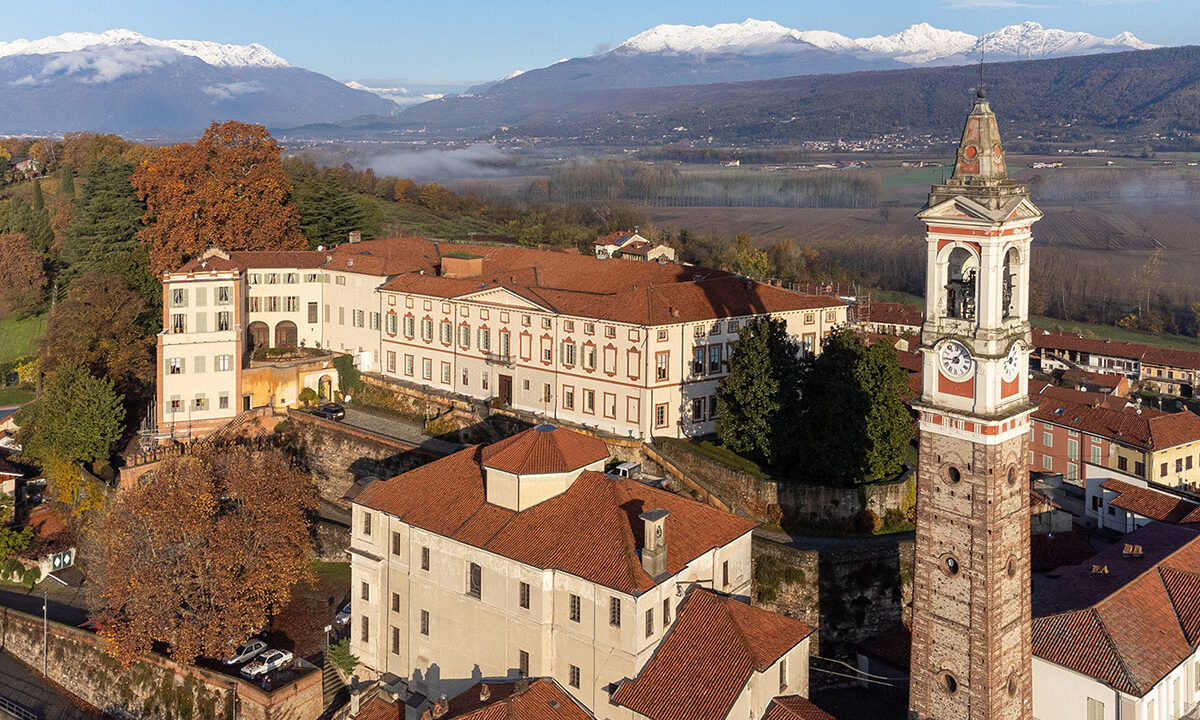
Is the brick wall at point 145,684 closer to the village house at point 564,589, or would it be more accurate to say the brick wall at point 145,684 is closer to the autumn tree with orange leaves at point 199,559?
the autumn tree with orange leaves at point 199,559

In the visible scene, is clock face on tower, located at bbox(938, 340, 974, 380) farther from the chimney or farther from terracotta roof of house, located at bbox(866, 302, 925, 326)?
terracotta roof of house, located at bbox(866, 302, 925, 326)

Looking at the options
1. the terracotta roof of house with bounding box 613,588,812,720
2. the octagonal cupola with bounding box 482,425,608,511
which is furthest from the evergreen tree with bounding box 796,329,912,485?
the terracotta roof of house with bounding box 613,588,812,720

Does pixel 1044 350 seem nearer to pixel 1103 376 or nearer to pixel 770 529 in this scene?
pixel 1103 376

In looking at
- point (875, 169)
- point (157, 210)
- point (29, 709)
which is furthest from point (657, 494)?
point (875, 169)

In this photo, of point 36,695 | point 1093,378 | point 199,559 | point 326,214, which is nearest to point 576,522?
point 199,559

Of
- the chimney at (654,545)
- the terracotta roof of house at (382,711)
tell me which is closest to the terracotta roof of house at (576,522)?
the chimney at (654,545)

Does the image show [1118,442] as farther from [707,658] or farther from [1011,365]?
[707,658]
